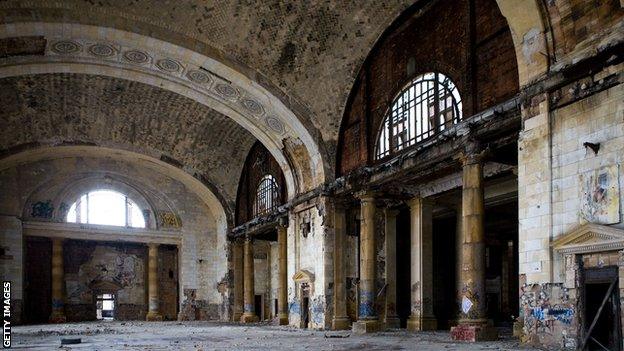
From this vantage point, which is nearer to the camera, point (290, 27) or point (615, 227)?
point (615, 227)

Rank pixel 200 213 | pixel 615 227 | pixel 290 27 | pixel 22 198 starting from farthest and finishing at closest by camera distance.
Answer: pixel 200 213, pixel 22 198, pixel 290 27, pixel 615 227

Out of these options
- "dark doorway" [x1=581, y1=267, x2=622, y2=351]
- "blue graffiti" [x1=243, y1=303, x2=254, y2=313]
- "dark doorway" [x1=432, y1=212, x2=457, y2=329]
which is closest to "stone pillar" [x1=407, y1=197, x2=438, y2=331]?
"dark doorway" [x1=432, y1=212, x2=457, y2=329]

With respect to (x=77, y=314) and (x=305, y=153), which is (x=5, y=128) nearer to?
(x=77, y=314)

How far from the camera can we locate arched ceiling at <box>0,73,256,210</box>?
2280 cm

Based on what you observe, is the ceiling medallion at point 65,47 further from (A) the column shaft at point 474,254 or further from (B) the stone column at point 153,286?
(B) the stone column at point 153,286

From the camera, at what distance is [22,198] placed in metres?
27.9

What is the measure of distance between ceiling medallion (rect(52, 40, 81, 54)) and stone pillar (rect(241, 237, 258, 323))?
42.0 ft

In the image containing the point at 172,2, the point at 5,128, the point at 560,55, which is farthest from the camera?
the point at 5,128

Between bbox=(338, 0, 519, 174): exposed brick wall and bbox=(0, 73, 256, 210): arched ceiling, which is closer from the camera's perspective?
bbox=(338, 0, 519, 174): exposed brick wall

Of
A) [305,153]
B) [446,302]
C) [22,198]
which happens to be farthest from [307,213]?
[22,198]

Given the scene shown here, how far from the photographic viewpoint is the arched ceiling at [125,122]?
22797 millimetres

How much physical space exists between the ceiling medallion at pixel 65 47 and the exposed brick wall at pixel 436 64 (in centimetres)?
889

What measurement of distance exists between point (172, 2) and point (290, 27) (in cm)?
355

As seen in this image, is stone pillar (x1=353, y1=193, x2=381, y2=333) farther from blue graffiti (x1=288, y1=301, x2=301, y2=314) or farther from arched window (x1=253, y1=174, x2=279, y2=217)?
arched window (x1=253, y1=174, x2=279, y2=217)
